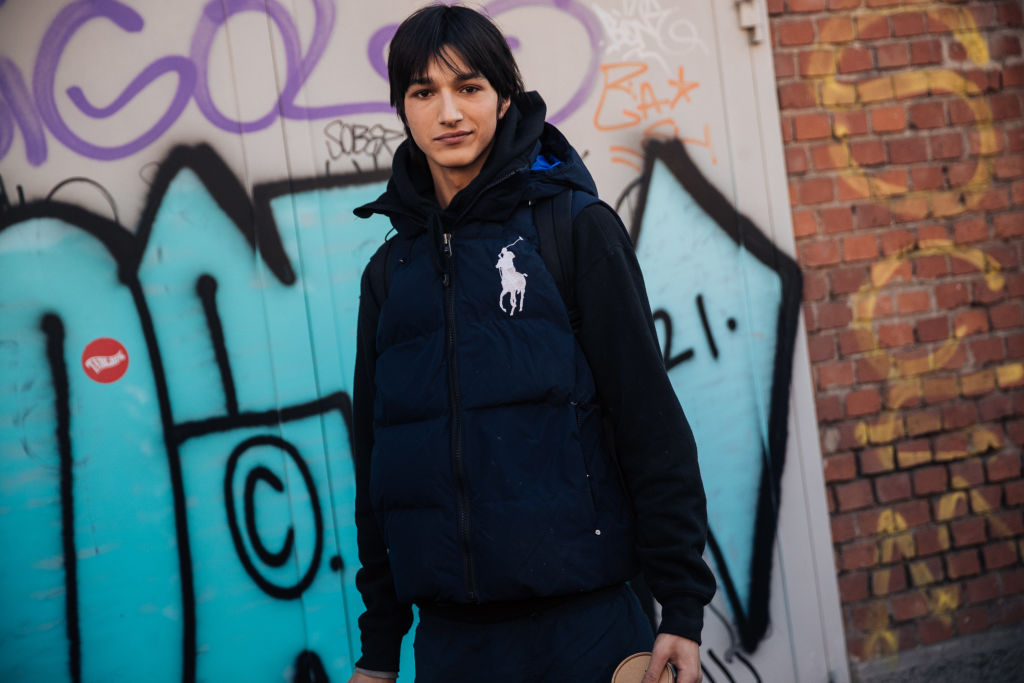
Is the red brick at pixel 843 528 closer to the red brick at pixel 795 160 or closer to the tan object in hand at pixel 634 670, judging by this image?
the red brick at pixel 795 160

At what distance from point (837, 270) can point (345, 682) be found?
2.18 meters

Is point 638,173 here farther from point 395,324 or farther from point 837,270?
point 395,324

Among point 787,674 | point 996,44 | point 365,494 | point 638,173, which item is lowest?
point 787,674

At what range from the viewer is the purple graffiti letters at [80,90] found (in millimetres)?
2695

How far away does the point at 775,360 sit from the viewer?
307 centimetres

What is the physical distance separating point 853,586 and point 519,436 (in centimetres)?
216

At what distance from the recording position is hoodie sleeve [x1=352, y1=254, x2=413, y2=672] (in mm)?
1756

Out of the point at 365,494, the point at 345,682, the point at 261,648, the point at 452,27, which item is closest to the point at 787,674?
the point at 345,682

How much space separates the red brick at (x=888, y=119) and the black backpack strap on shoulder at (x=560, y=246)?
2.00 meters

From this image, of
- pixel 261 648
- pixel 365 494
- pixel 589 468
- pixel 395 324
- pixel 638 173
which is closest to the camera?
pixel 589 468

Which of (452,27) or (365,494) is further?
(365,494)

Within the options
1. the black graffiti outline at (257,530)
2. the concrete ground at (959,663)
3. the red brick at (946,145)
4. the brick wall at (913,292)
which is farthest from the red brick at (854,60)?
the black graffiti outline at (257,530)

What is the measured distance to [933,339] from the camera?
124 inches

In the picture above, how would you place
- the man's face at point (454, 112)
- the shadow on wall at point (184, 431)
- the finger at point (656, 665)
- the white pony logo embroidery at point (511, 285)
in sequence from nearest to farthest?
the finger at point (656, 665)
the white pony logo embroidery at point (511, 285)
the man's face at point (454, 112)
the shadow on wall at point (184, 431)
